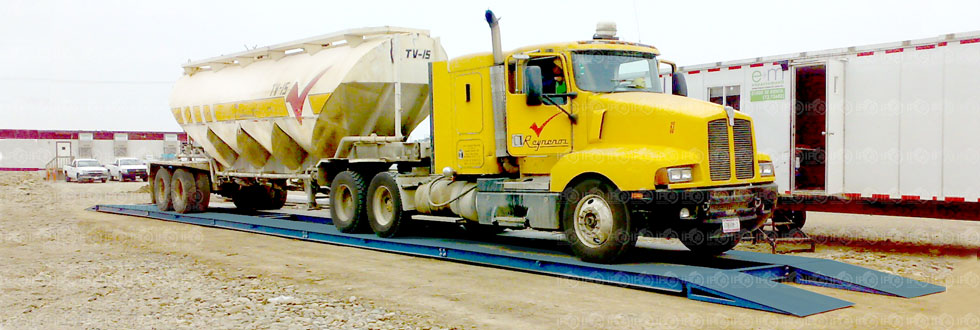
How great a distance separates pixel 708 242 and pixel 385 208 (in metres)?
5.44

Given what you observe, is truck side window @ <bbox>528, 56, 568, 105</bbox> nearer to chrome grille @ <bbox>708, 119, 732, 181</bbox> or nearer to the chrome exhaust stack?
the chrome exhaust stack

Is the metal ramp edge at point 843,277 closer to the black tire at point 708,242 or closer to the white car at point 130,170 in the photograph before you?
the black tire at point 708,242

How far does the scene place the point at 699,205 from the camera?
8.90 m

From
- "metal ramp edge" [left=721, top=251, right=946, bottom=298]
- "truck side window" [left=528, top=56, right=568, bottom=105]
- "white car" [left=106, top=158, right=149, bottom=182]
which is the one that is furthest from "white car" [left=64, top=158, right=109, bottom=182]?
"metal ramp edge" [left=721, top=251, right=946, bottom=298]

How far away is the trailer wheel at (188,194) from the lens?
61.2 ft

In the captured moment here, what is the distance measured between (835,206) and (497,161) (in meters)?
5.44

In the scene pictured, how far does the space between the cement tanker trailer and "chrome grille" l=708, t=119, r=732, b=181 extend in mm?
22

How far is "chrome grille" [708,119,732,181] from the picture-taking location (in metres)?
9.10

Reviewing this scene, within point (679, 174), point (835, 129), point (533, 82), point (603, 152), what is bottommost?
point (679, 174)

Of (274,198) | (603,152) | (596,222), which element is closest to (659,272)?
(596,222)

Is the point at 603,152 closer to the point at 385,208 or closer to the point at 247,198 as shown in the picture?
the point at 385,208

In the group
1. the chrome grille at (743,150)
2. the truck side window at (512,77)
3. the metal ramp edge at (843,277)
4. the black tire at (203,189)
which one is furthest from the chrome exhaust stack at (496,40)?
the black tire at (203,189)

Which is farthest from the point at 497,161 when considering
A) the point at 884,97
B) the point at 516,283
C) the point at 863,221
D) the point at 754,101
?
the point at 863,221

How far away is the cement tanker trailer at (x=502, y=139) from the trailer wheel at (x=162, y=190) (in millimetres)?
3120
